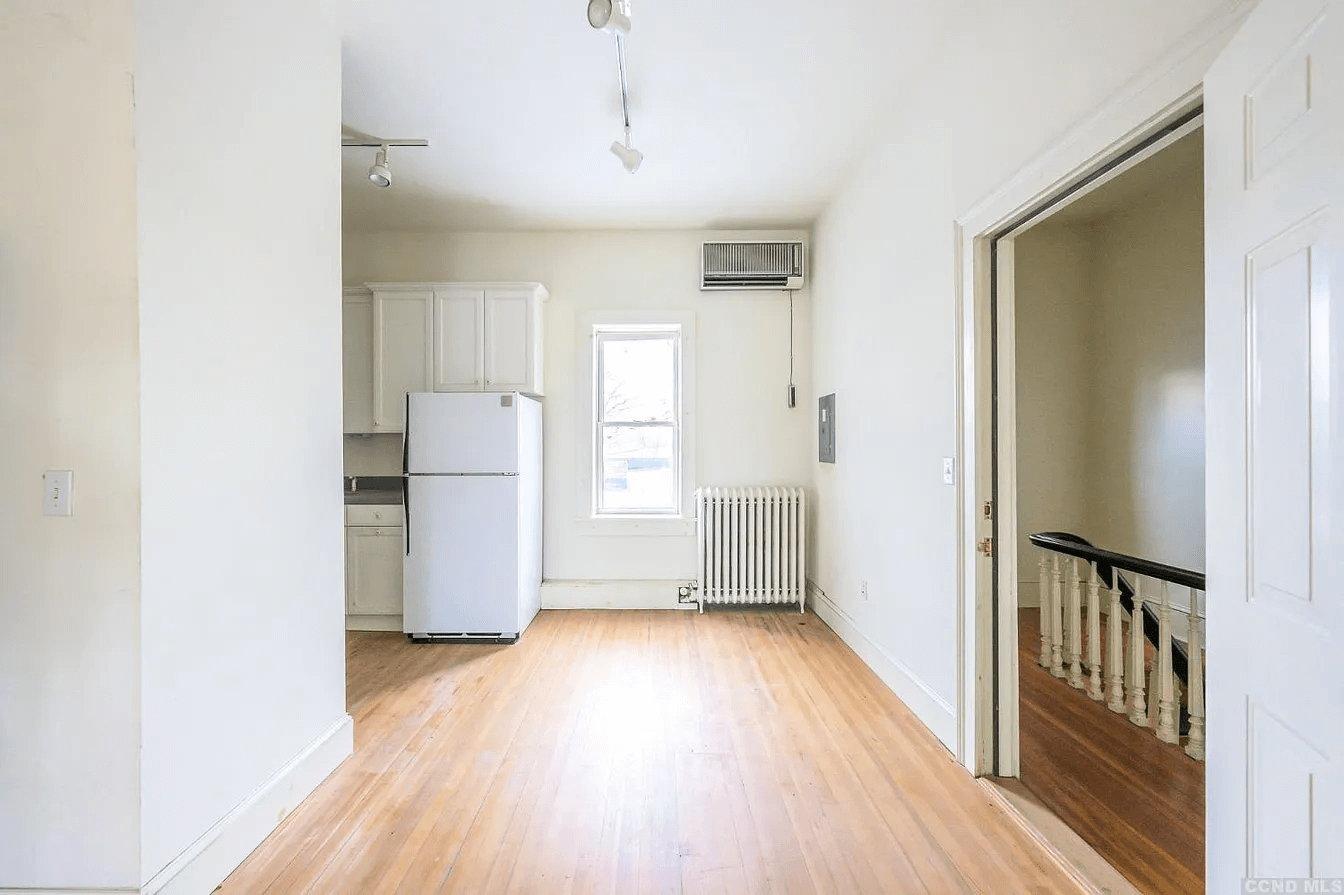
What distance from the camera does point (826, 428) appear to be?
4.05m

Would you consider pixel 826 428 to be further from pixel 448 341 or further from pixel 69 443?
pixel 69 443

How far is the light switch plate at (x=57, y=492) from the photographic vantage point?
4.71 feet

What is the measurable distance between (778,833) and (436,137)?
358cm

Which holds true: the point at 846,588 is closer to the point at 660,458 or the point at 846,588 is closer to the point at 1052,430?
the point at 660,458

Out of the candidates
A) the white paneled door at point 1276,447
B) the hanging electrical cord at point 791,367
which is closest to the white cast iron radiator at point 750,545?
the hanging electrical cord at point 791,367

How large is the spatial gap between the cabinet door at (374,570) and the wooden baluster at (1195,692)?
13.6ft

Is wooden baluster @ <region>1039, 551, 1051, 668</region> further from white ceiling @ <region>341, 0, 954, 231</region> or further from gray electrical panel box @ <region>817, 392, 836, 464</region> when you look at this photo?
white ceiling @ <region>341, 0, 954, 231</region>

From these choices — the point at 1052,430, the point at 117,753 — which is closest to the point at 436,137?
the point at 117,753

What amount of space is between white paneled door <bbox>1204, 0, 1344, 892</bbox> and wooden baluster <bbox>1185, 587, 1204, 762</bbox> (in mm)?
1333

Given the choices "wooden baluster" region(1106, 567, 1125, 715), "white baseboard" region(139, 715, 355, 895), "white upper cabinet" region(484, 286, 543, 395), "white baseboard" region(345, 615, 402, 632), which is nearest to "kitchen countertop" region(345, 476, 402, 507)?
"white baseboard" region(345, 615, 402, 632)

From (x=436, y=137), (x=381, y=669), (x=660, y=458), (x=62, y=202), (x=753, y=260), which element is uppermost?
(x=436, y=137)

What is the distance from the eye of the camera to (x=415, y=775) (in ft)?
7.20

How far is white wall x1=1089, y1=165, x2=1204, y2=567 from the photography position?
12.1 feet

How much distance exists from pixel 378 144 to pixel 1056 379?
4882 mm
